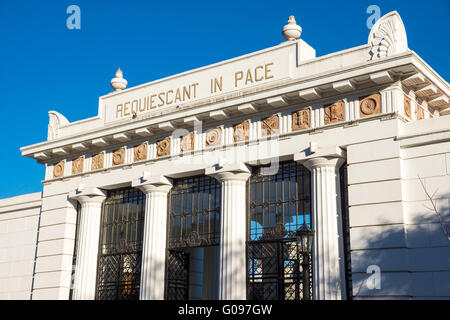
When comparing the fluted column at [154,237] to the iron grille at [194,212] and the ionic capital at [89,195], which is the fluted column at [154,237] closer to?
the iron grille at [194,212]

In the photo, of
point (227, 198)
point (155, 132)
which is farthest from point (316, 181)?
point (155, 132)

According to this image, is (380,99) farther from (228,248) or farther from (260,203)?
(228,248)

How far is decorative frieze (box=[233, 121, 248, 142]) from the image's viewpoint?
22250mm

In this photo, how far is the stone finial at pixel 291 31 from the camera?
22.4 meters

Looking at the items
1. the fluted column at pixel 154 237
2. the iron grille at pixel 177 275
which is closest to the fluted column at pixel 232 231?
the fluted column at pixel 154 237

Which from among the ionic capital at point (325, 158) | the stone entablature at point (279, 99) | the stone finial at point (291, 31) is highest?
the stone finial at point (291, 31)

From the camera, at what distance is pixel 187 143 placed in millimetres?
23688

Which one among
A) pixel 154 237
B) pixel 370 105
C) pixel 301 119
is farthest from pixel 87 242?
pixel 370 105

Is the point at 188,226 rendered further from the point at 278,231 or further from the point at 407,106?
the point at 407,106

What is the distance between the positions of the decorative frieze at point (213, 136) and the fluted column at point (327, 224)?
3580 mm

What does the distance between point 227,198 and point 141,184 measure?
13.7 ft

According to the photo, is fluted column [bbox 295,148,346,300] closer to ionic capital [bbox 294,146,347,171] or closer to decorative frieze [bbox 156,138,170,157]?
ionic capital [bbox 294,146,347,171]

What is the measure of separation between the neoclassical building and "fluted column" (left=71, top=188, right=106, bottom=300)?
0.06 meters

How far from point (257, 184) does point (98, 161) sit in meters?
7.96
